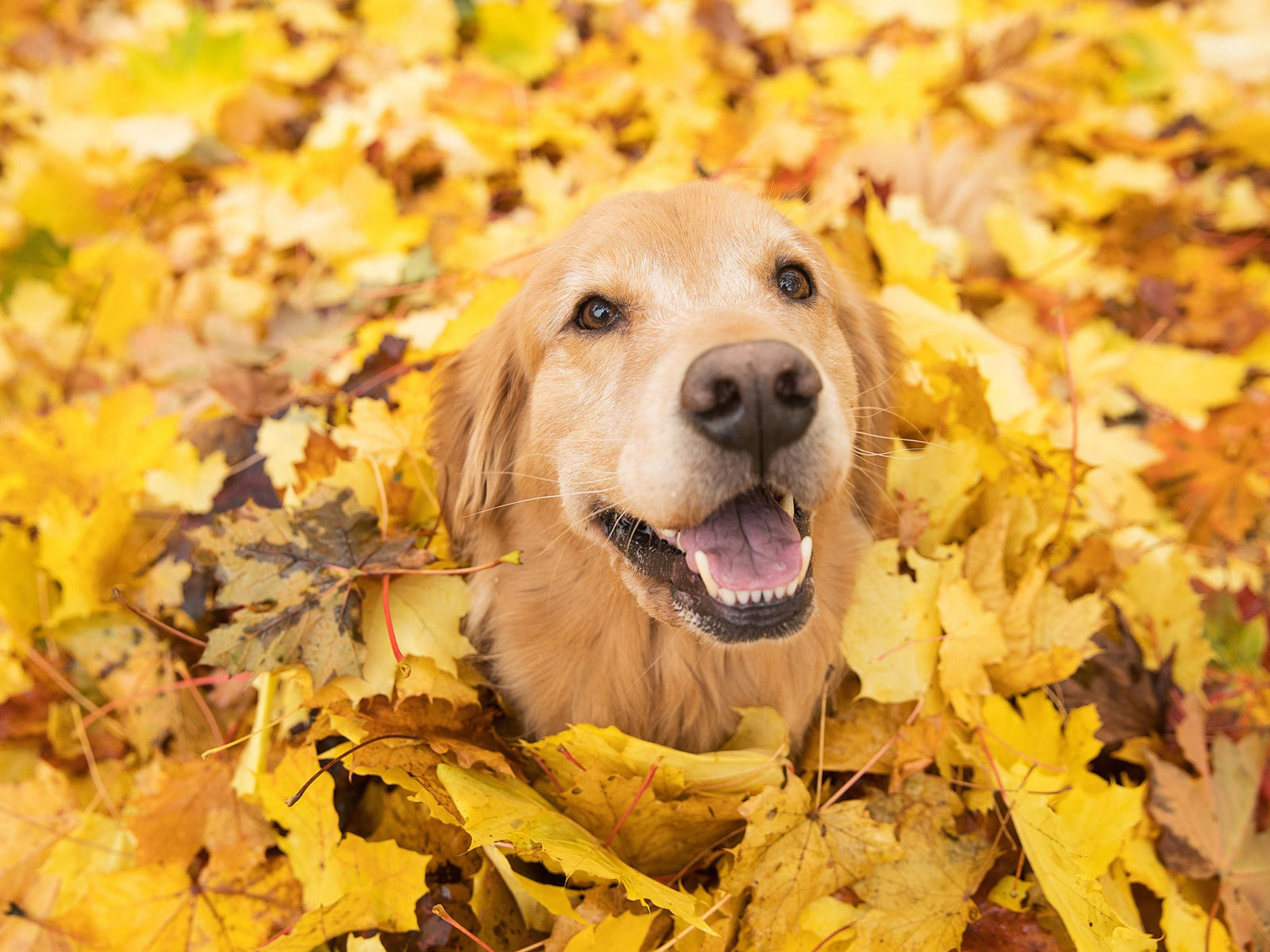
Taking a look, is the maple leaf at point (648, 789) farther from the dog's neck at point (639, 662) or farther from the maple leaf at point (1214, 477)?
the maple leaf at point (1214, 477)

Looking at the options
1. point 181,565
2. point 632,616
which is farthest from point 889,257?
point 181,565

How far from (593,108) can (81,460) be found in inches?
102

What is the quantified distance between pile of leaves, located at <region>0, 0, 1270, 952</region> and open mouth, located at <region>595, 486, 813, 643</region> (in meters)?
0.40

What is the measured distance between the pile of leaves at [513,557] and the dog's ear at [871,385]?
0.26 ft

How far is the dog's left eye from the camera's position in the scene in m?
2.18

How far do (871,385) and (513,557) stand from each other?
46.4 inches

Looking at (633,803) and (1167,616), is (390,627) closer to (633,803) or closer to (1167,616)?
(633,803)

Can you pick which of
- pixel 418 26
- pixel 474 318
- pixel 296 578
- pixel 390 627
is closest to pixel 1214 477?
pixel 474 318

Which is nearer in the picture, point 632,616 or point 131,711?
point 632,616

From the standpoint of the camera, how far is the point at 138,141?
4016 mm

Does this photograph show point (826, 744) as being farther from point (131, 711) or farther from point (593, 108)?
point (593, 108)

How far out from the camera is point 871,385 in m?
2.38

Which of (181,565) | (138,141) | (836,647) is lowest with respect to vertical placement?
(836,647)

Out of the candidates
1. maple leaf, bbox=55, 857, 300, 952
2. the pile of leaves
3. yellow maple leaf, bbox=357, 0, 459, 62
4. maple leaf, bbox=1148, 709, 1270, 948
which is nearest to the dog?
the pile of leaves
